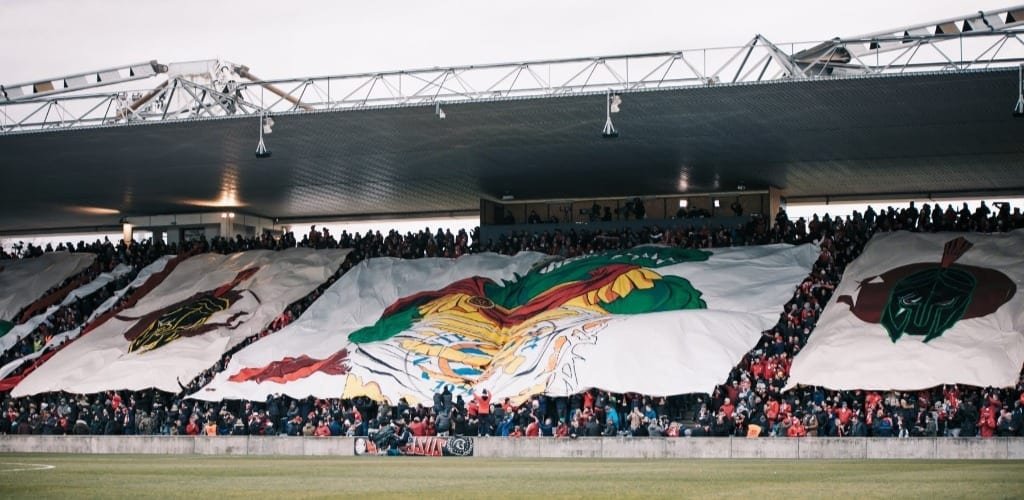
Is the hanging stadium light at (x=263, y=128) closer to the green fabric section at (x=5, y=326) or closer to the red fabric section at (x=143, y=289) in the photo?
the red fabric section at (x=143, y=289)

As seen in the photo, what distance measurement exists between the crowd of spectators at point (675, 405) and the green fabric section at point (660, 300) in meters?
3.02

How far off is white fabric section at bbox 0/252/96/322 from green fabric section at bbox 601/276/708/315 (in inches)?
901

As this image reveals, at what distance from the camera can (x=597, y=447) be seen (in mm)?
27797

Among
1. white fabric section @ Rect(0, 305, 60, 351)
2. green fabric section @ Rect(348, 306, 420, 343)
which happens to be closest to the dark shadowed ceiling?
white fabric section @ Rect(0, 305, 60, 351)

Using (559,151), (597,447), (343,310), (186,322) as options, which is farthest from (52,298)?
(597,447)

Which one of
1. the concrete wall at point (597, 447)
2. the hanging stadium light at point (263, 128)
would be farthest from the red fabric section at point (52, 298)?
the hanging stadium light at point (263, 128)

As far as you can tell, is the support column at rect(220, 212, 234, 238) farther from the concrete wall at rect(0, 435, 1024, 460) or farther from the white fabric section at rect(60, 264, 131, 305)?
the concrete wall at rect(0, 435, 1024, 460)

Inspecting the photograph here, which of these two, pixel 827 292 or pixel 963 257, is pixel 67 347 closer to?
pixel 827 292

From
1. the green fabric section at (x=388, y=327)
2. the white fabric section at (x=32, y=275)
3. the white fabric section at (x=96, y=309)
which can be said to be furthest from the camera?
the white fabric section at (x=32, y=275)

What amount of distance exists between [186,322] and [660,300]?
52.4 feet

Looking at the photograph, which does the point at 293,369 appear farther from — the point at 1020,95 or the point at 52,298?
the point at 1020,95

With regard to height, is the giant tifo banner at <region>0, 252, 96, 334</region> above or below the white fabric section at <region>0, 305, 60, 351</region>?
above

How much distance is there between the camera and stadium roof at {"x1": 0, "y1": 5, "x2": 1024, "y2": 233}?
32.9 meters

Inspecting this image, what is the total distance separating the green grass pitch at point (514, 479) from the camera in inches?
620
